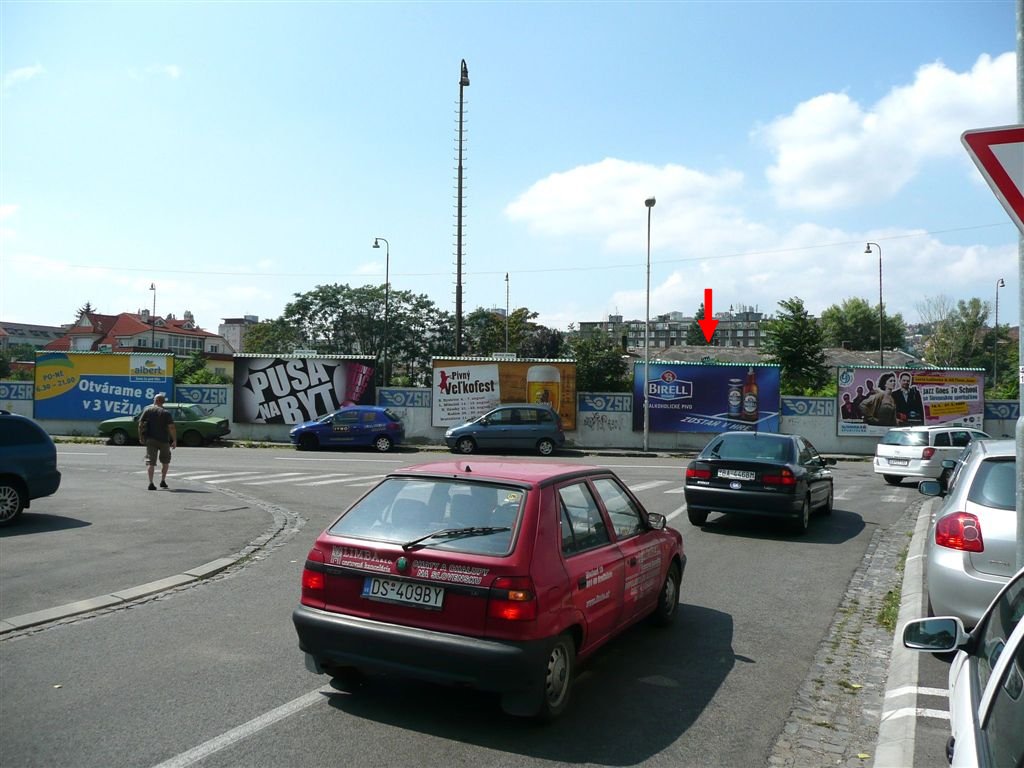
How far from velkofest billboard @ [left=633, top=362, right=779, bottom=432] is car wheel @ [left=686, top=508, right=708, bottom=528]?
2041 centimetres

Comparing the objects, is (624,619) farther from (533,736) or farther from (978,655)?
(978,655)

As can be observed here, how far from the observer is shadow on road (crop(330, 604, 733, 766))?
4816 millimetres

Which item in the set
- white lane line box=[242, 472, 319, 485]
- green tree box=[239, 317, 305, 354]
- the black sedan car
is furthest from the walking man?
green tree box=[239, 317, 305, 354]

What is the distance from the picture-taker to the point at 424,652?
4.88 m

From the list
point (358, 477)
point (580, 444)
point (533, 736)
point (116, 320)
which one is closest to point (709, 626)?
point (533, 736)

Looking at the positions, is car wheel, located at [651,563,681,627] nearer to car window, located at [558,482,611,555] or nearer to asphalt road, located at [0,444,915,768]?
asphalt road, located at [0,444,915,768]

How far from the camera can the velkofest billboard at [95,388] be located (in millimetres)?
36281

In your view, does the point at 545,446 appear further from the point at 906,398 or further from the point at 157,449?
the point at 157,449

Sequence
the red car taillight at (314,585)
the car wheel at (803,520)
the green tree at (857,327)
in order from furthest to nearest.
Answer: the green tree at (857,327) < the car wheel at (803,520) < the red car taillight at (314,585)

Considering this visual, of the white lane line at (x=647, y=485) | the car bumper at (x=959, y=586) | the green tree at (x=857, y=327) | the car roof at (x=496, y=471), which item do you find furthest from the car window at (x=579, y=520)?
the green tree at (x=857, y=327)

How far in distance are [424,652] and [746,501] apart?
28.3ft

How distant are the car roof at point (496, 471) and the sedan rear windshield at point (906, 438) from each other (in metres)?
18.3

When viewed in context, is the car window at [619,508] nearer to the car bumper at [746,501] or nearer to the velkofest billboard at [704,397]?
the car bumper at [746,501]

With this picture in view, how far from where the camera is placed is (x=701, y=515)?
44.0 feet
